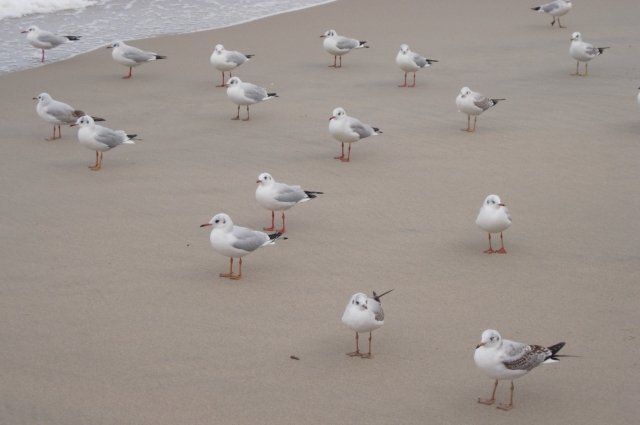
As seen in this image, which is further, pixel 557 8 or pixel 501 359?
pixel 557 8

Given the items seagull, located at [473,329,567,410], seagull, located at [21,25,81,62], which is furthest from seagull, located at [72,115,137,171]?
seagull, located at [473,329,567,410]

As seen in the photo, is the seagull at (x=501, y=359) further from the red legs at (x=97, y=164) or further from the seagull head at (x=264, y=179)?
the red legs at (x=97, y=164)

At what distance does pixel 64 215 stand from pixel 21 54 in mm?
7561

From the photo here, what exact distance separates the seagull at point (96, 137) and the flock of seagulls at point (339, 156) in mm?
10

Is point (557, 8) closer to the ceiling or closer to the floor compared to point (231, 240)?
closer to the ceiling

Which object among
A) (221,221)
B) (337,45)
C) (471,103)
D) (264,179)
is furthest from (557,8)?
(221,221)

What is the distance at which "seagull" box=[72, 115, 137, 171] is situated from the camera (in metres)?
11.5

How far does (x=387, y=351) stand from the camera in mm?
7445

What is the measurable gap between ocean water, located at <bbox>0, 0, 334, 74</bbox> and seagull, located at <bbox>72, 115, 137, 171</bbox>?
16.7 ft

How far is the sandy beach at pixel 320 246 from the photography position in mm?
A: 6863

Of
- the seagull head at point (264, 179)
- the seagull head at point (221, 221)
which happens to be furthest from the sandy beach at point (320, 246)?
the seagull head at point (264, 179)

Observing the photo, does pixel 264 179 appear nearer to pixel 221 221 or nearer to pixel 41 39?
pixel 221 221

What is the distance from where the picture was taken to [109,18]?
19859mm

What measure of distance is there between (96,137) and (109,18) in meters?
8.90
